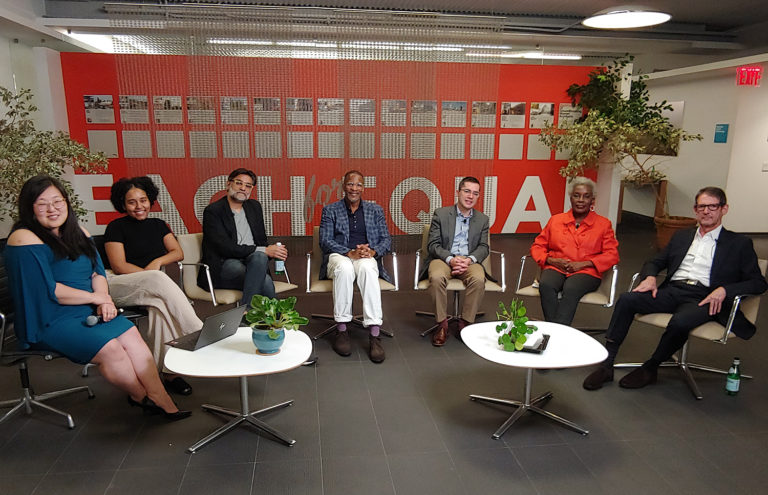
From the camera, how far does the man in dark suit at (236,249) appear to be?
3.81 m

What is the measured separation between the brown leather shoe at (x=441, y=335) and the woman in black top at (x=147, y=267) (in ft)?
5.80

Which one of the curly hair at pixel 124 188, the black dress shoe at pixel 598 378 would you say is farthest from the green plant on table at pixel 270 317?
the black dress shoe at pixel 598 378

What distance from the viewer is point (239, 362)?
2516mm

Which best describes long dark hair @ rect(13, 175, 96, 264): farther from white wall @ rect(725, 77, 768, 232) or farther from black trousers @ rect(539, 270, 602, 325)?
white wall @ rect(725, 77, 768, 232)

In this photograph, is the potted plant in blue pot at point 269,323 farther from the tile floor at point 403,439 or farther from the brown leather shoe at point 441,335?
the brown leather shoe at point 441,335

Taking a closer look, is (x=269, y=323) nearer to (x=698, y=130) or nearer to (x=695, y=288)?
(x=695, y=288)

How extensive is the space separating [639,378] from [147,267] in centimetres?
335

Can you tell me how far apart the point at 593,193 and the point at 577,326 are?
1206 millimetres

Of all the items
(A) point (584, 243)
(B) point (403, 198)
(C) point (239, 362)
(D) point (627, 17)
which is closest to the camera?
(C) point (239, 362)

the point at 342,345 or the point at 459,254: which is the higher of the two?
the point at 459,254

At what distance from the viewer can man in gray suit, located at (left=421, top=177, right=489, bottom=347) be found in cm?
403

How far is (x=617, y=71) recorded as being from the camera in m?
7.07

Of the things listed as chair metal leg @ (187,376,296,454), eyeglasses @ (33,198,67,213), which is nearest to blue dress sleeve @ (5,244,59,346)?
eyeglasses @ (33,198,67,213)

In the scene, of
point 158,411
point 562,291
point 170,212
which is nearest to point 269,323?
point 158,411
